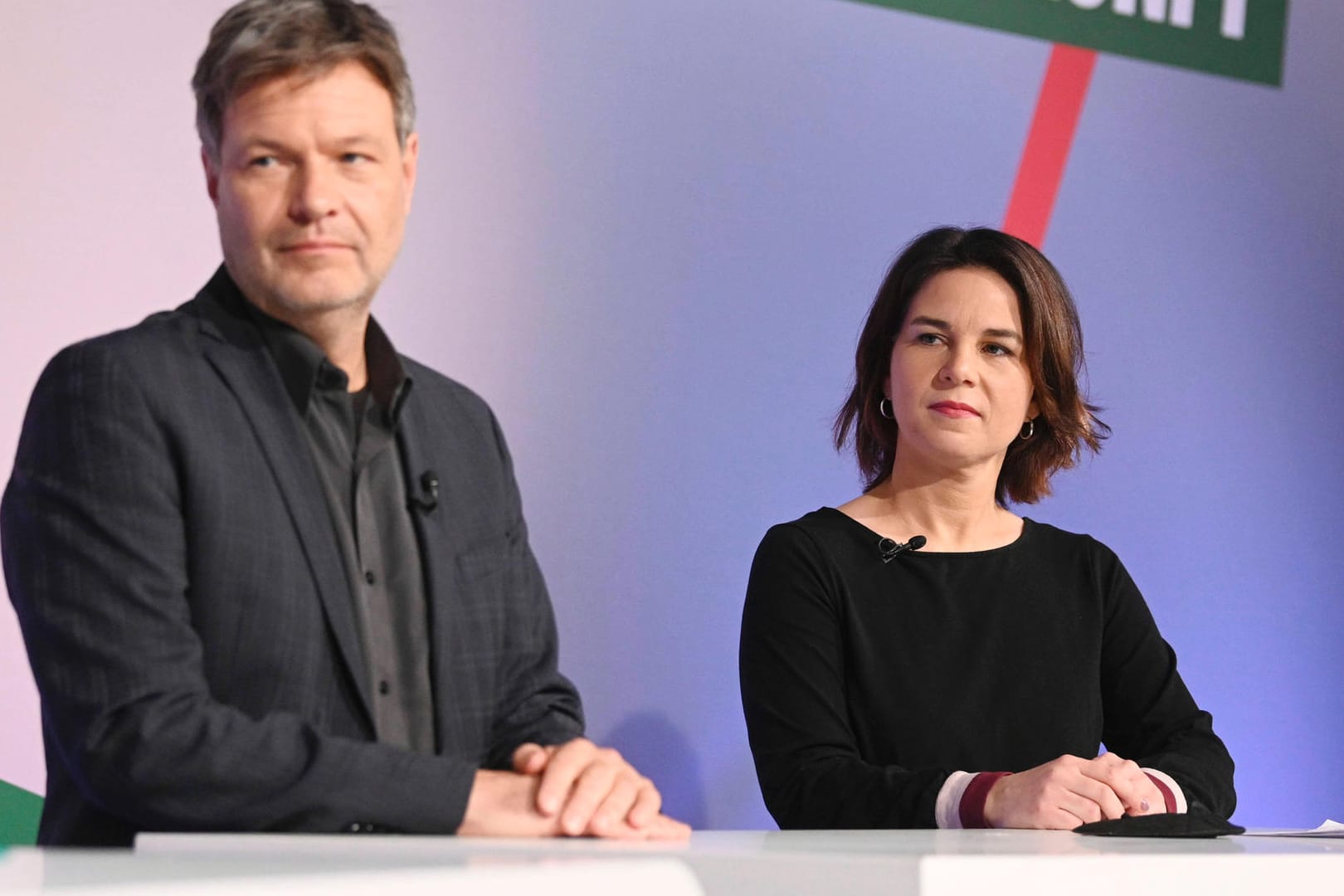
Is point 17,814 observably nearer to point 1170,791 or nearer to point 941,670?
point 941,670

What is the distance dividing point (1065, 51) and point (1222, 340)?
0.81m

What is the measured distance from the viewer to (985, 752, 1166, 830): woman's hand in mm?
2090

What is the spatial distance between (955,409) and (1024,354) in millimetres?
176

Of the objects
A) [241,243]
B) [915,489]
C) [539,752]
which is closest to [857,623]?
[915,489]

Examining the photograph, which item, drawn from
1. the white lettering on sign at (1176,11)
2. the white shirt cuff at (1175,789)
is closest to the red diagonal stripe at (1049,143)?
the white lettering on sign at (1176,11)

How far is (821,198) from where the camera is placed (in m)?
3.52

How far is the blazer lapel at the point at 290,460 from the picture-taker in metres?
1.70

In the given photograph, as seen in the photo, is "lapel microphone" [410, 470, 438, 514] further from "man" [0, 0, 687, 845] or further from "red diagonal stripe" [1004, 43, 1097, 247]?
"red diagonal stripe" [1004, 43, 1097, 247]

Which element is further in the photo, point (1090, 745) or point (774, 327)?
point (774, 327)

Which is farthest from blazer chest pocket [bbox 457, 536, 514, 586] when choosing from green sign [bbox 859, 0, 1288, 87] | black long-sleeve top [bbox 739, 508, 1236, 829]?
green sign [bbox 859, 0, 1288, 87]

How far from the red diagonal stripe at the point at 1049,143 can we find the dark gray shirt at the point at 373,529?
7.36ft

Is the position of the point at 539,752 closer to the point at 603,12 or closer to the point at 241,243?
the point at 241,243

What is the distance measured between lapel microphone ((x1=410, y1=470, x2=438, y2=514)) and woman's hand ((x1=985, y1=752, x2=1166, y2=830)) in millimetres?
879

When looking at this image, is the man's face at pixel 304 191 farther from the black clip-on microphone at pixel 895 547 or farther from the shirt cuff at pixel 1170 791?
the shirt cuff at pixel 1170 791
